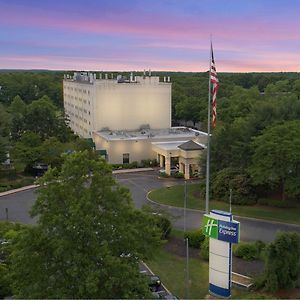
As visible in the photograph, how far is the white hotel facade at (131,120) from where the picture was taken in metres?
51.0

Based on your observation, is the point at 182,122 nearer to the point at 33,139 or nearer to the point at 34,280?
the point at 33,139

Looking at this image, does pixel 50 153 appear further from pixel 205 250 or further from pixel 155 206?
pixel 205 250

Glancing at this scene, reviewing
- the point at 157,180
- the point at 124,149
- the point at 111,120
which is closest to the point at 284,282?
the point at 157,180

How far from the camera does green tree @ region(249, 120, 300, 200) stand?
3106 cm

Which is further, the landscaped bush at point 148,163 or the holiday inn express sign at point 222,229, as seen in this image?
the landscaped bush at point 148,163

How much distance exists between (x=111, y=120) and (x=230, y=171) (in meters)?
24.1

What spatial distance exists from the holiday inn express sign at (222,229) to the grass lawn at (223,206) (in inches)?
511

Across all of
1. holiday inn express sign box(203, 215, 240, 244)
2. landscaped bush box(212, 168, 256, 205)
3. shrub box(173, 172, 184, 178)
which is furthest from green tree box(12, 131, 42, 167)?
holiday inn express sign box(203, 215, 240, 244)

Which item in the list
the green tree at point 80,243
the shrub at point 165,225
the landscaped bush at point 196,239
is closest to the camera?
the green tree at point 80,243

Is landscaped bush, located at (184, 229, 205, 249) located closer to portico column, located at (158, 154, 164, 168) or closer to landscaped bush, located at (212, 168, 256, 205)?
landscaped bush, located at (212, 168, 256, 205)

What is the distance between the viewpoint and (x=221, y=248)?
Answer: 19.1 meters

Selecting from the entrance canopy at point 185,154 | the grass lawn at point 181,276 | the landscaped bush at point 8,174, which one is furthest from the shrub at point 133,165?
the grass lawn at point 181,276

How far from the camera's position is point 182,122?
8444 cm

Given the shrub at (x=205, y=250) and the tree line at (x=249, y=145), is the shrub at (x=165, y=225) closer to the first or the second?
the shrub at (x=205, y=250)
